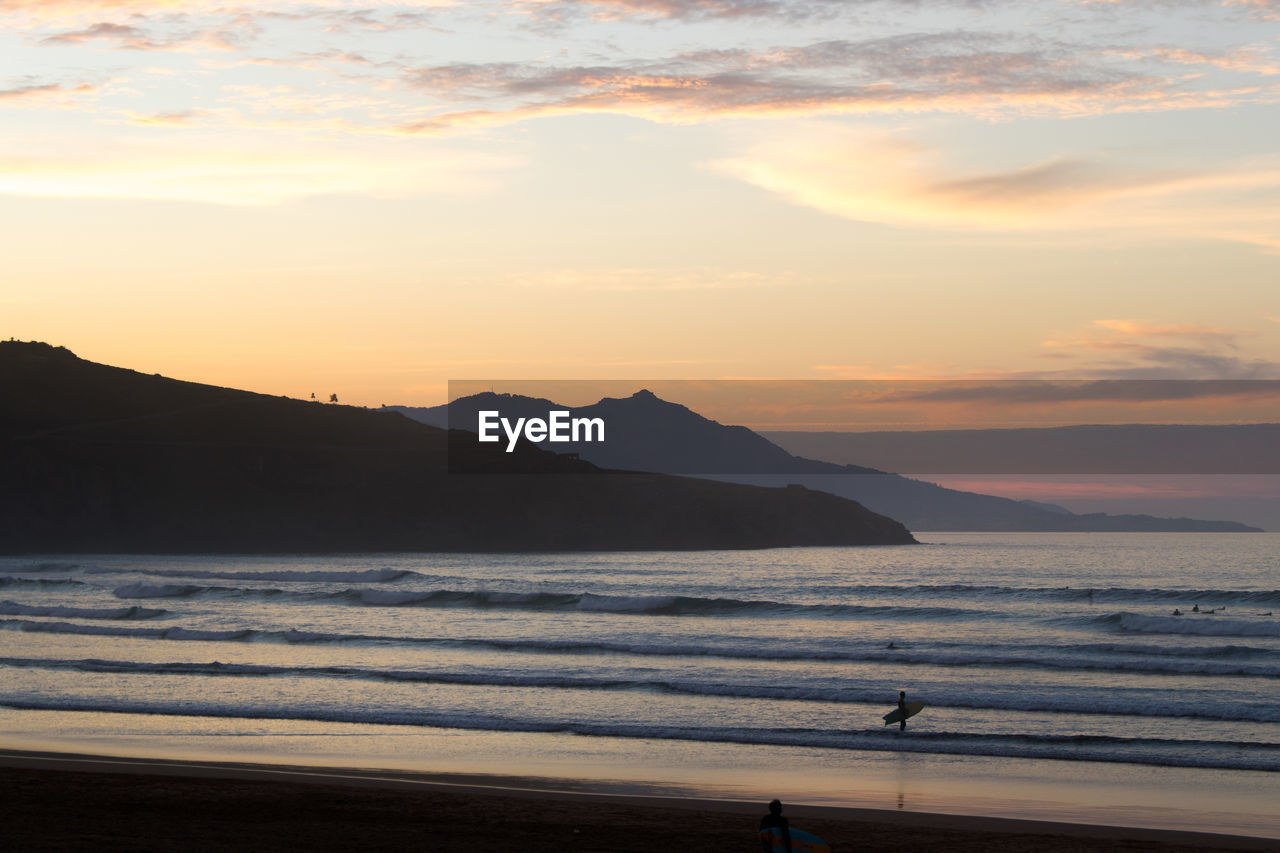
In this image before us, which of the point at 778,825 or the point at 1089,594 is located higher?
the point at 778,825

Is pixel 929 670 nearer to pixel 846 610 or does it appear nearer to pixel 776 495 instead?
pixel 846 610

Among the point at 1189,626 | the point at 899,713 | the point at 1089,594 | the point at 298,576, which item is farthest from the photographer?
the point at 298,576

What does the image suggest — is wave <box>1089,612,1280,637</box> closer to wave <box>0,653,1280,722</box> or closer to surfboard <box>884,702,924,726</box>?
wave <box>0,653,1280,722</box>

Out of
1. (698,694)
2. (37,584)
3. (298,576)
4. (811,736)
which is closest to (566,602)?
(298,576)

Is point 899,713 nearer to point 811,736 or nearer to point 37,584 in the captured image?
point 811,736

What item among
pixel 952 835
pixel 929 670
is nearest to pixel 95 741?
pixel 952 835

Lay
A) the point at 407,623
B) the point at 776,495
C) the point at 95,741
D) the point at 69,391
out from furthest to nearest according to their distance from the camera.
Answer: the point at 776,495
the point at 69,391
the point at 407,623
the point at 95,741
